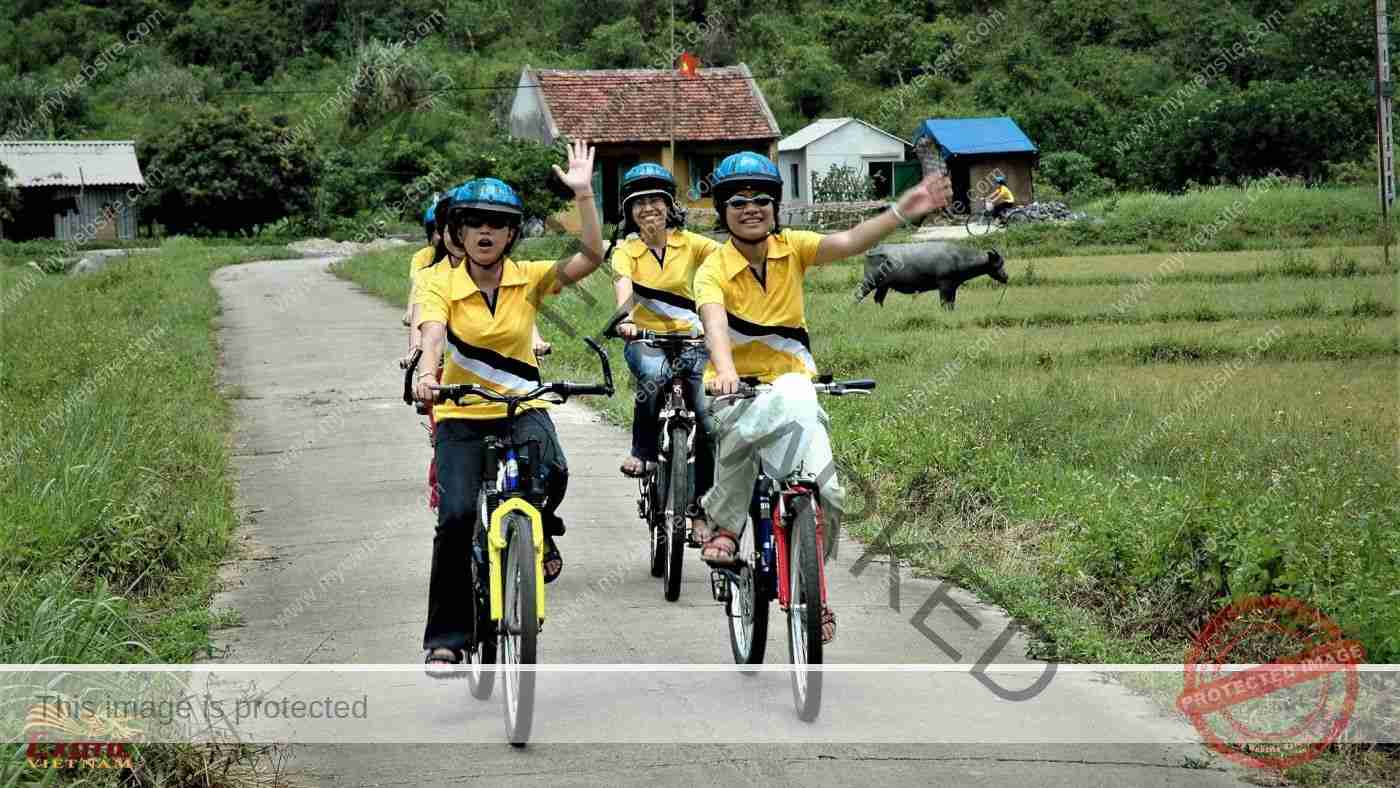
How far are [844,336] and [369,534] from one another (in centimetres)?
938

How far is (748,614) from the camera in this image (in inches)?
242

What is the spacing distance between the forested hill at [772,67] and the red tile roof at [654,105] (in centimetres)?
334

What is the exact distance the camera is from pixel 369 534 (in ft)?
29.3

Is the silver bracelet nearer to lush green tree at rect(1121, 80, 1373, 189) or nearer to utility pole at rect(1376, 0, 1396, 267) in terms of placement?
utility pole at rect(1376, 0, 1396, 267)

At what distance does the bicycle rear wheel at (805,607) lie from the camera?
5391 mm

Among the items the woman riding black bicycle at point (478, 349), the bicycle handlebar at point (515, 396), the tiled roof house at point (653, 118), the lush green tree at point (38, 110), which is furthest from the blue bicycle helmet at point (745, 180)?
the lush green tree at point (38, 110)

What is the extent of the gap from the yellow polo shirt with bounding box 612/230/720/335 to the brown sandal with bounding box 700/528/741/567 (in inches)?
89.7

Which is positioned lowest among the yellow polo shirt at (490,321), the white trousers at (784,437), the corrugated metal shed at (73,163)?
the white trousers at (784,437)

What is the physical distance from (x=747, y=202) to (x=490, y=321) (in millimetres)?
1110

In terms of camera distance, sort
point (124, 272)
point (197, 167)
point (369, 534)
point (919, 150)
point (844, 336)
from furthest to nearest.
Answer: point (197, 167), point (919, 150), point (124, 272), point (844, 336), point (369, 534)

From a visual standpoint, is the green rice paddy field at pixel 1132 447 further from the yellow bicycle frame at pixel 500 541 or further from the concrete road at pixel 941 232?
the concrete road at pixel 941 232

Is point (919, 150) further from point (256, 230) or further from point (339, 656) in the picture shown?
point (339, 656)

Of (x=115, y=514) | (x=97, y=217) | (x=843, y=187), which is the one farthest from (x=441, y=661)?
(x=97, y=217)

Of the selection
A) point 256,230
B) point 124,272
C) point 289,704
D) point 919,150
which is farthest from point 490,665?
point 256,230
